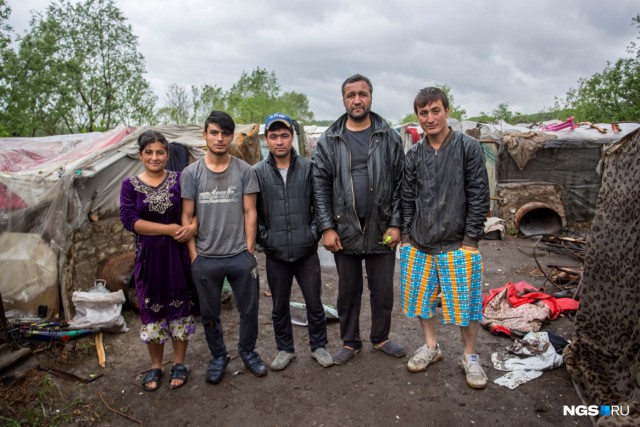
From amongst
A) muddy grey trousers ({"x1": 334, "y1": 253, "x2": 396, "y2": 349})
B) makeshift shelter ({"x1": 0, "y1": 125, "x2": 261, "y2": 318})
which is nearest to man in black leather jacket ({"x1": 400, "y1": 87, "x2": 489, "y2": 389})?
muddy grey trousers ({"x1": 334, "y1": 253, "x2": 396, "y2": 349})

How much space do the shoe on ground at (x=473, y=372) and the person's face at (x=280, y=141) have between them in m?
2.04

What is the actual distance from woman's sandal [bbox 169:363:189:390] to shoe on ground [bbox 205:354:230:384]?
170 millimetres

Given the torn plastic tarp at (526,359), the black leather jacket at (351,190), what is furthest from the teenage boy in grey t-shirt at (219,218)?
the torn plastic tarp at (526,359)

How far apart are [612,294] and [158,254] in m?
3.06

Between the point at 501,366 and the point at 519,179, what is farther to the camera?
the point at 519,179

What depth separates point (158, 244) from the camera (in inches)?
111

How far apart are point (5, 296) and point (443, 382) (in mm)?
4335

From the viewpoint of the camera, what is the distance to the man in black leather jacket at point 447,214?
2.80m

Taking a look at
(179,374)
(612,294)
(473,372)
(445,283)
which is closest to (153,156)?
(179,374)

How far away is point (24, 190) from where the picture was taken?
4.34 meters

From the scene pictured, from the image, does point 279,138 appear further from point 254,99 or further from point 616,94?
point 254,99

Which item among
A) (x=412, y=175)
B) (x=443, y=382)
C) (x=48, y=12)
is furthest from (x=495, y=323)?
(x=48, y=12)

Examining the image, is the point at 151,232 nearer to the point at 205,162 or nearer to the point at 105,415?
the point at 205,162

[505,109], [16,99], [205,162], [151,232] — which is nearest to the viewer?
[151,232]
